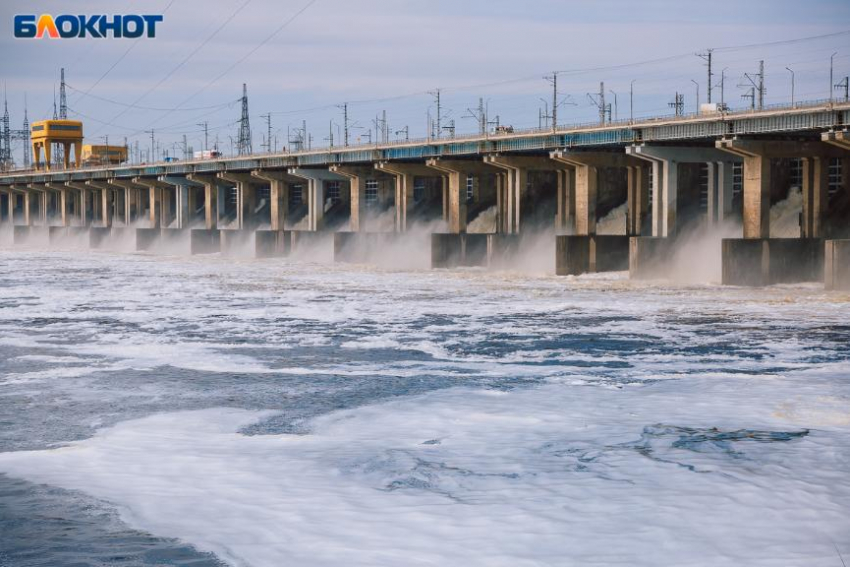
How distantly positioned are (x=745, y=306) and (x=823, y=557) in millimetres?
27999

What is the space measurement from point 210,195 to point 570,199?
1684 inches

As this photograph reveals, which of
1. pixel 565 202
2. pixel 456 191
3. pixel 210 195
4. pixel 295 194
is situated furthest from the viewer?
pixel 295 194

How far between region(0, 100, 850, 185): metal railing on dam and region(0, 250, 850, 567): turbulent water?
16.4m

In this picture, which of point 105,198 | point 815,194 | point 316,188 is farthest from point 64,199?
point 815,194

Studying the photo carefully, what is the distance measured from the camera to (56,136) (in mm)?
145875

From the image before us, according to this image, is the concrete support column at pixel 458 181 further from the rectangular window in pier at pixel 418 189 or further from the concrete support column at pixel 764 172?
the concrete support column at pixel 764 172

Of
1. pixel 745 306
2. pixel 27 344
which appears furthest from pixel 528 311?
pixel 27 344

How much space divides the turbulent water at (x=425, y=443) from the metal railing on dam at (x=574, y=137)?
53.8 ft

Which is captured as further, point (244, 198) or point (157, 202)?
point (157, 202)

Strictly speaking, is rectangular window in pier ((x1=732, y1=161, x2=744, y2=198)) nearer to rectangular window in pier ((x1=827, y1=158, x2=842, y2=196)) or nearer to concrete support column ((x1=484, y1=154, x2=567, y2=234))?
rectangular window in pier ((x1=827, y1=158, x2=842, y2=196))

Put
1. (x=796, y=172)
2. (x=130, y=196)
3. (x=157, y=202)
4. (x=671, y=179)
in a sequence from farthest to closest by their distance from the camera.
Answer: (x=130, y=196), (x=157, y=202), (x=796, y=172), (x=671, y=179)

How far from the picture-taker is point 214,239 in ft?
315

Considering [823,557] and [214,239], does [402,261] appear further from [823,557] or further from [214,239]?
[823,557]

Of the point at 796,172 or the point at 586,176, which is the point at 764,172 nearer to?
the point at 796,172
